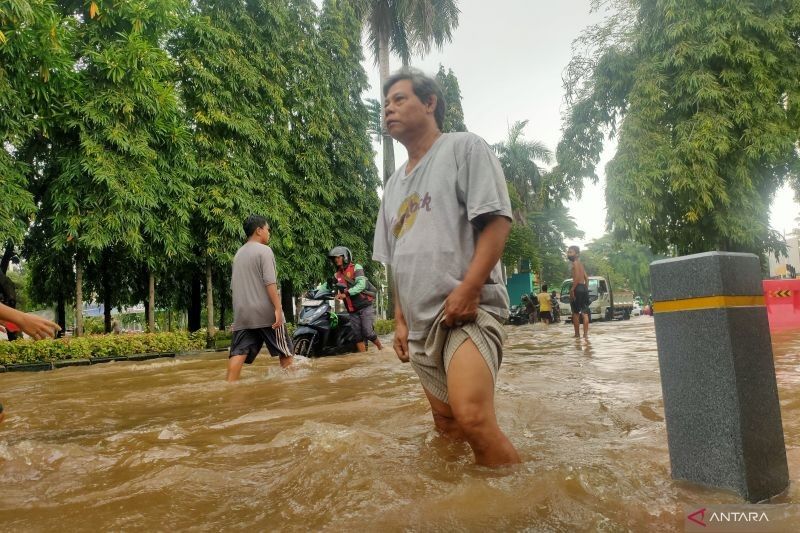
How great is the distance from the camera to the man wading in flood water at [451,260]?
7.73ft

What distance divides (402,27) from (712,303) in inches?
993

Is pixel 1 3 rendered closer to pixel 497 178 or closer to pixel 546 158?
pixel 497 178

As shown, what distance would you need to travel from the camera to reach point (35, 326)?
275 cm

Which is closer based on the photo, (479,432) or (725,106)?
(479,432)

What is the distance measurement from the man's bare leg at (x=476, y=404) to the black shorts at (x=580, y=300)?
33.1 ft

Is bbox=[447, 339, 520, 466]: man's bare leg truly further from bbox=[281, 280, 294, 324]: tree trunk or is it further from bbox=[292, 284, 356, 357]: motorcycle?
bbox=[281, 280, 294, 324]: tree trunk

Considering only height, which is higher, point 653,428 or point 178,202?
point 178,202

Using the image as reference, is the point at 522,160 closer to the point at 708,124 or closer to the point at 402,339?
the point at 708,124

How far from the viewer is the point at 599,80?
19062 millimetres

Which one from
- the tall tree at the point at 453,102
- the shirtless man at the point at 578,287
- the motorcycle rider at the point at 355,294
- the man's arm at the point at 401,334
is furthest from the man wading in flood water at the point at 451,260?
the tall tree at the point at 453,102

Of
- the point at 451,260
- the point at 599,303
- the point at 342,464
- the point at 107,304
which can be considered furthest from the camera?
the point at 599,303

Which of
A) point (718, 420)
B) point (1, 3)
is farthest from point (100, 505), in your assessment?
point (1, 3)

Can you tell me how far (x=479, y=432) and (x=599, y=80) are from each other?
1903cm

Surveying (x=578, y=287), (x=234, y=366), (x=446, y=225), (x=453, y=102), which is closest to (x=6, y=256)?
(x=234, y=366)
